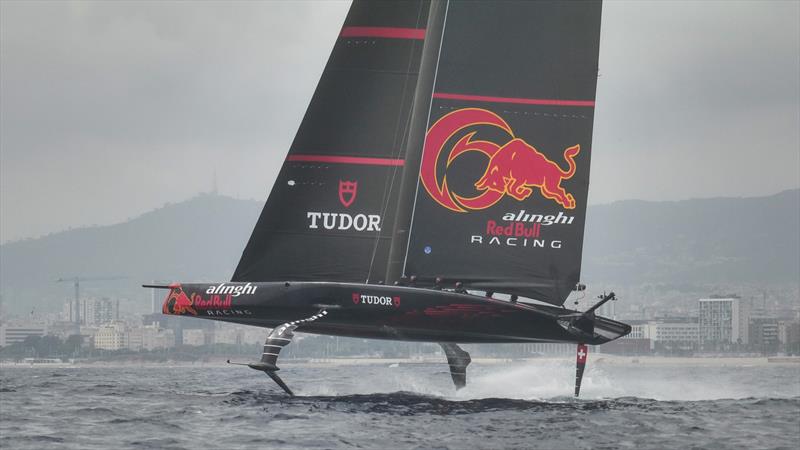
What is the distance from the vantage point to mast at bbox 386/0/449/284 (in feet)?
72.2

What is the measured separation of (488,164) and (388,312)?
3.01 meters

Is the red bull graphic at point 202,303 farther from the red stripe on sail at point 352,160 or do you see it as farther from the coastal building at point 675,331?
the coastal building at point 675,331

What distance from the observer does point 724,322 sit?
147m

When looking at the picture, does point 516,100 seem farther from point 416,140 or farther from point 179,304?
point 179,304

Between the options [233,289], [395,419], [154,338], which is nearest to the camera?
[395,419]

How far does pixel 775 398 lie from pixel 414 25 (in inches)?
385

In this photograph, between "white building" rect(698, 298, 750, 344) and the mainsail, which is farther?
"white building" rect(698, 298, 750, 344)

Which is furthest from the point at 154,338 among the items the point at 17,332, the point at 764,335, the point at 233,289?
the point at 233,289

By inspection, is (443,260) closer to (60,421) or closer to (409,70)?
(409,70)

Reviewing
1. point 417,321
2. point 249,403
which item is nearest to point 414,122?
point 417,321

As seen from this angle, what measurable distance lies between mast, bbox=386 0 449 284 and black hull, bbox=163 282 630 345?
84cm

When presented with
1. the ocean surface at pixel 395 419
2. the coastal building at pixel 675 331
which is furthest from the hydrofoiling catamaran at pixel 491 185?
the coastal building at pixel 675 331

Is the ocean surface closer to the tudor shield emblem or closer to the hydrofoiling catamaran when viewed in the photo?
the hydrofoiling catamaran

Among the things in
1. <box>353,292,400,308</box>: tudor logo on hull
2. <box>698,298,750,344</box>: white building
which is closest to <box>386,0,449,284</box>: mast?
<box>353,292,400,308</box>: tudor logo on hull
